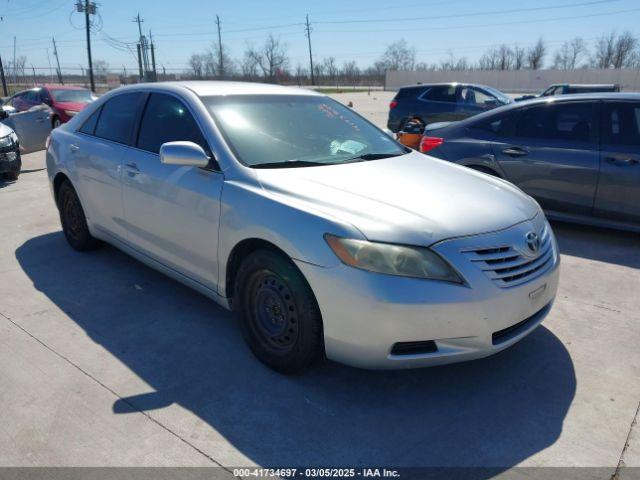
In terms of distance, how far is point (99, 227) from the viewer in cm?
449

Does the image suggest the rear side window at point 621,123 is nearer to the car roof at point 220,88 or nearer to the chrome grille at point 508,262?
the chrome grille at point 508,262

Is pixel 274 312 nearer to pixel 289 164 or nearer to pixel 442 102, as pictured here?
pixel 289 164

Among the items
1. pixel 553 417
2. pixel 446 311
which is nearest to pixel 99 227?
pixel 446 311

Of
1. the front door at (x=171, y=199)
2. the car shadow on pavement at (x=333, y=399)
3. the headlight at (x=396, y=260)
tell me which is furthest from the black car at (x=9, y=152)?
the headlight at (x=396, y=260)

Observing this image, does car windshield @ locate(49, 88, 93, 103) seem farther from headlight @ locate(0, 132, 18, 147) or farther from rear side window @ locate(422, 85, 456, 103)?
rear side window @ locate(422, 85, 456, 103)

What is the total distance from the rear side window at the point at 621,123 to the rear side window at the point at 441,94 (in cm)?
817

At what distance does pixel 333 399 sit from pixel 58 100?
50.7ft

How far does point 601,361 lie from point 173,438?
2.54 meters

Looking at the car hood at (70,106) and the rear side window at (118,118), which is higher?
the car hood at (70,106)

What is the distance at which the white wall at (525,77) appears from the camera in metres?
54.3

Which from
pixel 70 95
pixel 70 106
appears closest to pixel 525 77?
pixel 70 95

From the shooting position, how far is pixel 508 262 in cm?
263

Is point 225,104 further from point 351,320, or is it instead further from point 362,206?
point 351,320

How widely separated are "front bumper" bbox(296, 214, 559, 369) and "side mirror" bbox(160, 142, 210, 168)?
998 mm
